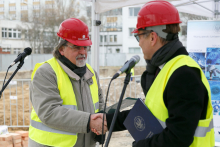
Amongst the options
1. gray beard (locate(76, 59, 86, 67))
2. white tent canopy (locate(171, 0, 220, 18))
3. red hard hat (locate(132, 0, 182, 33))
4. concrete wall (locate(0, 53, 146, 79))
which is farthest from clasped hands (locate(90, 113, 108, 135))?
concrete wall (locate(0, 53, 146, 79))

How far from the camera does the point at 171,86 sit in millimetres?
1430

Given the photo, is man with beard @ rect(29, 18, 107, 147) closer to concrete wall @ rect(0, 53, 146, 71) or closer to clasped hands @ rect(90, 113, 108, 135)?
clasped hands @ rect(90, 113, 108, 135)

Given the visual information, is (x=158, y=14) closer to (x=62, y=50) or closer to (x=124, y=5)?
(x=62, y=50)

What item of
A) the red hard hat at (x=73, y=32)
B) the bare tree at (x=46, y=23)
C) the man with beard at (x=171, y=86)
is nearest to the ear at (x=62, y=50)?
the red hard hat at (x=73, y=32)

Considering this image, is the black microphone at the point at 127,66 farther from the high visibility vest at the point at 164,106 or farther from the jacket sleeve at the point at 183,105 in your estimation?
the jacket sleeve at the point at 183,105

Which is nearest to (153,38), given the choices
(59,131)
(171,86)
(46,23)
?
(171,86)

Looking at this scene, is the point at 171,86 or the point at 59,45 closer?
the point at 171,86

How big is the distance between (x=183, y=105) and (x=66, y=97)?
122 cm

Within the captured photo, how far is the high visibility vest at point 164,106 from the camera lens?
147 centimetres

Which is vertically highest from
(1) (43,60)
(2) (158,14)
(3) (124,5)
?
(3) (124,5)

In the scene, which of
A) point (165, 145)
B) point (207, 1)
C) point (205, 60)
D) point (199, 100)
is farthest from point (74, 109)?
point (207, 1)

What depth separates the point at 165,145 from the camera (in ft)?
4.73

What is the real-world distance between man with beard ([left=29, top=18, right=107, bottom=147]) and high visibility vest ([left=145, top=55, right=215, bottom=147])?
2.62 ft

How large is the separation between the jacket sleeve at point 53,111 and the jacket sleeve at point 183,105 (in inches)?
36.4
